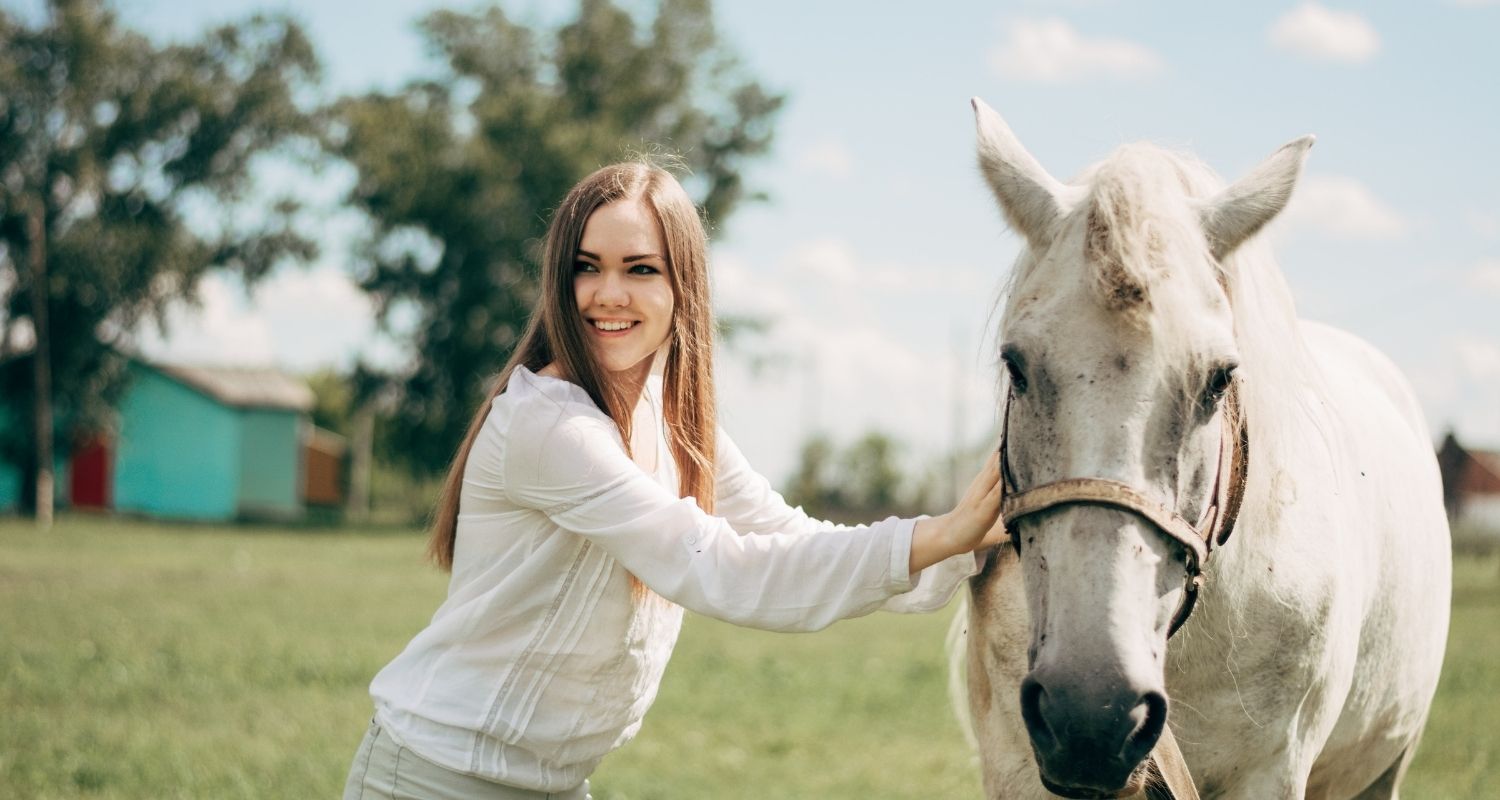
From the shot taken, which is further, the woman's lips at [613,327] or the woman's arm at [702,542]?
the woman's lips at [613,327]

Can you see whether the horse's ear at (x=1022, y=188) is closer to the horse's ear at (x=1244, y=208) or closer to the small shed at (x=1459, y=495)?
the horse's ear at (x=1244, y=208)

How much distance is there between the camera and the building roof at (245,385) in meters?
35.6

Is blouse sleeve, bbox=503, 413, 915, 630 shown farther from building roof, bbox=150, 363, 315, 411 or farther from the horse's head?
building roof, bbox=150, 363, 315, 411

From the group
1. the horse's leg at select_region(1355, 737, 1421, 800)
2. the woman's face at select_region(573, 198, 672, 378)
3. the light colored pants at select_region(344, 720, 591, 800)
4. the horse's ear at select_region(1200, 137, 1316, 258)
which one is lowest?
the horse's leg at select_region(1355, 737, 1421, 800)

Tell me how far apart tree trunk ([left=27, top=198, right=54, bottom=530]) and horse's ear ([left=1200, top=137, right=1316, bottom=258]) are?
100 ft

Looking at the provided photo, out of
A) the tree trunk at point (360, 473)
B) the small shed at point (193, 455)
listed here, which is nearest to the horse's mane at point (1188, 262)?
the small shed at point (193, 455)

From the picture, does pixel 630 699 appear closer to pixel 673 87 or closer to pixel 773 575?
pixel 773 575

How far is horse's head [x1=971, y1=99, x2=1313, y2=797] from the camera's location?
192cm

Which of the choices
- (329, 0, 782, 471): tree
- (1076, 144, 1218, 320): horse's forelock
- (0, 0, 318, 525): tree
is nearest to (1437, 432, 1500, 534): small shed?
(1076, 144, 1218, 320): horse's forelock

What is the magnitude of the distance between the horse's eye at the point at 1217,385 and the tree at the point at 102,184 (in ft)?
101

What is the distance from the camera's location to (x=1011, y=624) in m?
2.61

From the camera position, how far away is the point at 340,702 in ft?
25.2

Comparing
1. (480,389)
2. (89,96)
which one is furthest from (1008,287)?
(89,96)

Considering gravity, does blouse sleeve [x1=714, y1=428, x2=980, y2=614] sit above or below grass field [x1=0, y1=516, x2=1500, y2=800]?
above
